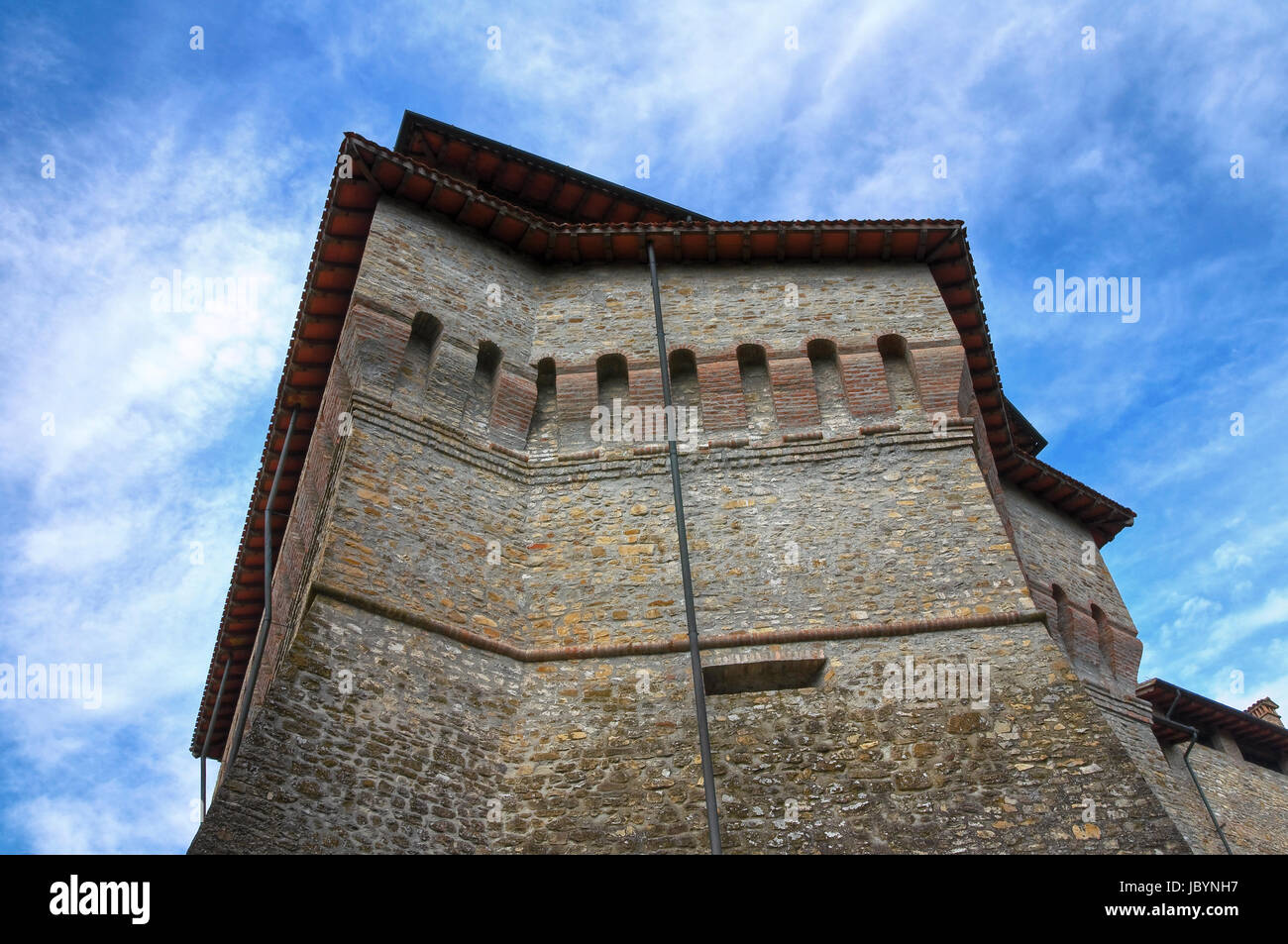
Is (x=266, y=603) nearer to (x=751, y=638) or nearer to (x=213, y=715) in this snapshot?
(x=751, y=638)

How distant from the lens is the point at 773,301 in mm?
12516

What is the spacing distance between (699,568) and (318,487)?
3939 mm

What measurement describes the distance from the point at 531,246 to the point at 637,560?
15.7 ft

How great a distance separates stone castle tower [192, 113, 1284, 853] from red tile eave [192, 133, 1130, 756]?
0.04 meters

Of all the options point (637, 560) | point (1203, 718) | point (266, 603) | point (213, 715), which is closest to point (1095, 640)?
point (1203, 718)

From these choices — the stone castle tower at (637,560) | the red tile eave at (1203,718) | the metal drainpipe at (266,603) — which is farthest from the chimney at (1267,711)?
the metal drainpipe at (266,603)

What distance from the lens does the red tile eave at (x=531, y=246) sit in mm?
12242

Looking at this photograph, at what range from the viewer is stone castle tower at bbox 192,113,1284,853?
7973 millimetres

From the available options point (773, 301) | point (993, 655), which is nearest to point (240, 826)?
point (993, 655)

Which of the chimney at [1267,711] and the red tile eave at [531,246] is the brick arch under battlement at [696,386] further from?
the chimney at [1267,711]

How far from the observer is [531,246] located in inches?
510

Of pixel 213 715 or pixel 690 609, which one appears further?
pixel 213 715

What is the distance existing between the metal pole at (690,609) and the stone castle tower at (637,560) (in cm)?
20
